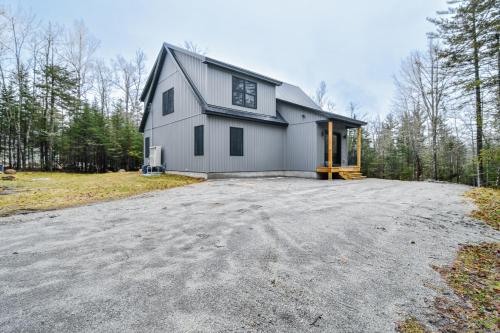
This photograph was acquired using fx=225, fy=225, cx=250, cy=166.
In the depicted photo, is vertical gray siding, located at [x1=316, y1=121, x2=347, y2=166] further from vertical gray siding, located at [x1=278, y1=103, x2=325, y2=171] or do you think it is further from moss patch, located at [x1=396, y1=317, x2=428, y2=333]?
moss patch, located at [x1=396, y1=317, x2=428, y2=333]

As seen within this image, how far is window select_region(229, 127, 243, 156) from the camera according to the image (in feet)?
35.6

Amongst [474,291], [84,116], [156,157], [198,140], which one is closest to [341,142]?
[198,140]

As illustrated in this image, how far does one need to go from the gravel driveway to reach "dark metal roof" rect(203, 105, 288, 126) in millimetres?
6694

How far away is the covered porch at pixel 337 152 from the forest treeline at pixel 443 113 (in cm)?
473

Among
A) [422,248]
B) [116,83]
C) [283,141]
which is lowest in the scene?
[422,248]

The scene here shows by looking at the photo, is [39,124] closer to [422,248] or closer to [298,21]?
[298,21]

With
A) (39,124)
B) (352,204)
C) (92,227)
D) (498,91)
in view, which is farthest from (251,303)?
(39,124)

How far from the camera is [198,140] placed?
10.6 meters

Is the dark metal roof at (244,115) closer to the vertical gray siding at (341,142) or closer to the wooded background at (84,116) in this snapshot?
the vertical gray siding at (341,142)

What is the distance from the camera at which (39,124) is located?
17.5m

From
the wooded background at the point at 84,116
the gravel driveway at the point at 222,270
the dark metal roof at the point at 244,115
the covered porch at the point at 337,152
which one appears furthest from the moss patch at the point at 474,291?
the wooded background at the point at 84,116

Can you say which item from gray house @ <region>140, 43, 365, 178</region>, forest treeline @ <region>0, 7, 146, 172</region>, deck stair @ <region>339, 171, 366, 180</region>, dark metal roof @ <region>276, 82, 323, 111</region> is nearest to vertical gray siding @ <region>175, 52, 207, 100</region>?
gray house @ <region>140, 43, 365, 178</region>

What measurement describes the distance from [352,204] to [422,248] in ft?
8.11

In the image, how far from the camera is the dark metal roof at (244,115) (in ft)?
33.1
